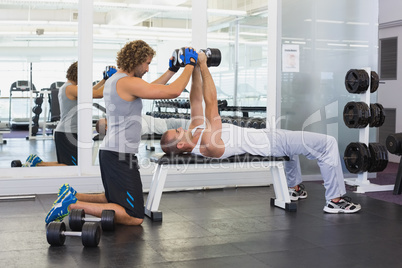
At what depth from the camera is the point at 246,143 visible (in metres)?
3.57

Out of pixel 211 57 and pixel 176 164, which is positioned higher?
pixel 211 57

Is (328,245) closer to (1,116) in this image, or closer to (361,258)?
(361,258)

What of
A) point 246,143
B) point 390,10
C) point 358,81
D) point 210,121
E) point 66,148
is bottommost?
point 66,148

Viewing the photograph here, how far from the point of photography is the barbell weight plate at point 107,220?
298cm

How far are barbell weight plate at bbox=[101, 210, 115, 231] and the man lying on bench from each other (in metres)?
0.70

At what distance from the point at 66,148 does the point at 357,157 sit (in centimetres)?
273

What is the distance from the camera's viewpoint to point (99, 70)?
4.38m

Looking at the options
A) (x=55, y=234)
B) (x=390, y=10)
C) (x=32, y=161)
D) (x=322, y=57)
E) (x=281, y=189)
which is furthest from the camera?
(x=390, y=10)

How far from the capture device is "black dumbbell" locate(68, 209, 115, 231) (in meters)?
2.91

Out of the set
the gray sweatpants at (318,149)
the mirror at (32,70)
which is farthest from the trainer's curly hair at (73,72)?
the gray sweatpants at (318,149)

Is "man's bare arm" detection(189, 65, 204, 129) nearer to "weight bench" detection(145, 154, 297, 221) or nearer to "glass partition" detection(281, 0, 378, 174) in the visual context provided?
"weight bench" detection(145, 154, 297, 221)

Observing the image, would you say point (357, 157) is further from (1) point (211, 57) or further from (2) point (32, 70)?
(2) point (32, 70)

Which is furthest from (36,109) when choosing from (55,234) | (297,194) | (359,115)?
(359,115)

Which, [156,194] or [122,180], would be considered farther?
[156,194]
